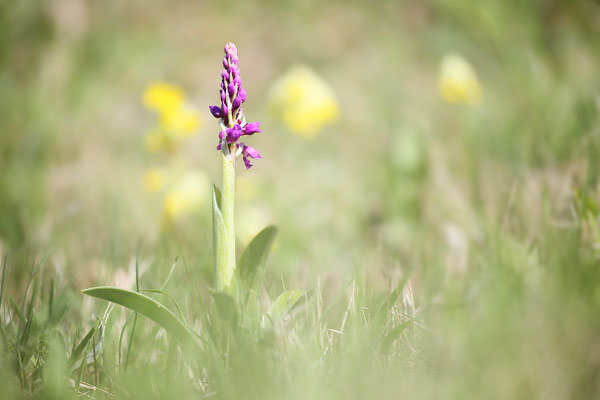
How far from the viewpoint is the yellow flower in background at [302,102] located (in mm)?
2548

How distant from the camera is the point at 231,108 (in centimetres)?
100

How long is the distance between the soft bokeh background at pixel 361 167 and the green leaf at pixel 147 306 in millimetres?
133

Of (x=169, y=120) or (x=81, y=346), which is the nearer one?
(x=81, y=346)

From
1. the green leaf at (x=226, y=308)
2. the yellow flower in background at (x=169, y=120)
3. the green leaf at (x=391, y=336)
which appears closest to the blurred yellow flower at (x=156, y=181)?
the yellow flower in background at (x=169, y=120)

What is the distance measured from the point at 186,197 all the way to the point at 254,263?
103 centimetres

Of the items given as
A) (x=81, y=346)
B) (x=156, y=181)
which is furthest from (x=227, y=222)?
(x=156, y=181)

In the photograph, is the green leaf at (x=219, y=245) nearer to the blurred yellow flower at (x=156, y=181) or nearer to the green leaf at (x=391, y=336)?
the green leaf at (x=391, y=336)

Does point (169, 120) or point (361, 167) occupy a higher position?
point (169, 120)

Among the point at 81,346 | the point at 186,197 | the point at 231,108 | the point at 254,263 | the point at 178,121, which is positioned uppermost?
the point at 178,121

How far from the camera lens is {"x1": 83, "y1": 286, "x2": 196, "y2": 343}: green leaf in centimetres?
91

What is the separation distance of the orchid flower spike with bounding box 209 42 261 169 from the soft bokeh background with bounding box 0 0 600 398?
0.90 ft

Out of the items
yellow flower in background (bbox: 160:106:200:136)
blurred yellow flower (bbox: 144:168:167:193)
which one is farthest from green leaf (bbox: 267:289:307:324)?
yellow flower in background (bbox: 160:106:200:136)

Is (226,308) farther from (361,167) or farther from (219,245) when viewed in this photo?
(361,167)

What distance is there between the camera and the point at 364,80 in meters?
3.57
